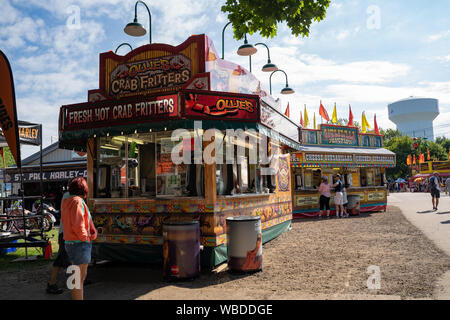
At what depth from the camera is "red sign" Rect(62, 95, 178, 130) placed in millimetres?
6246

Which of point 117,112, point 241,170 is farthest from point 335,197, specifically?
point 117,112

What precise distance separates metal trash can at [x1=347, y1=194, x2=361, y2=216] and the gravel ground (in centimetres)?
710

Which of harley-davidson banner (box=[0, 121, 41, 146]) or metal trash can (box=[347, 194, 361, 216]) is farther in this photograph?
metal trash can (box=[347, 194, 361, 216])

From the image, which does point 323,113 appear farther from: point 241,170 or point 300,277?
point 300,277

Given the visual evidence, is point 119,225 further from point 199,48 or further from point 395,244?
point 395,244

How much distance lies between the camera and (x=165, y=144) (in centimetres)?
778

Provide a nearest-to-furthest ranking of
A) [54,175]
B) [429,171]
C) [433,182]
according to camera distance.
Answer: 1. [433,182]
2. [54,175]
3. [429,171]

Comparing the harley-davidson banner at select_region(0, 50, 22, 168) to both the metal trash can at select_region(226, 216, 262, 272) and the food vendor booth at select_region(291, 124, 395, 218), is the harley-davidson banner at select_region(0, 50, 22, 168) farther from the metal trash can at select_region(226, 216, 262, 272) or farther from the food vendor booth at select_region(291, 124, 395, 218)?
the food vendor booth at select_region(291, 124, 395, 218)

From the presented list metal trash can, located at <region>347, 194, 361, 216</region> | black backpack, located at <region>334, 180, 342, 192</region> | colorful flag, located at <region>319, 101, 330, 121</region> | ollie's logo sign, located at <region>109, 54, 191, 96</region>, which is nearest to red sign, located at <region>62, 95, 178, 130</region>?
ollie's logo sign, located at <region>109, 54, 191, 96</region>

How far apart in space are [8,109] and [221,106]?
437 centimetres

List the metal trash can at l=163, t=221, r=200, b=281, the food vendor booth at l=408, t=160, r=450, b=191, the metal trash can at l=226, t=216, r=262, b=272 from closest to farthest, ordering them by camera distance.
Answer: the metal trash can at l=163, t=221, r=200, b=281
the metal trash can at l=226, t=216, r=262, b=272
the food vendor booth at l=408, t=160, r=450, b=191

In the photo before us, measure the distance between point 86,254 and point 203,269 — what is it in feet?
9.02
